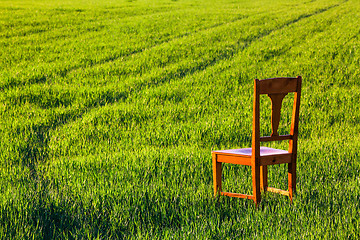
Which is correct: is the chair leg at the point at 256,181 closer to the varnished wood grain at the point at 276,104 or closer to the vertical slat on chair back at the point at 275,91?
the vertical slat on chair back at the point at 275,91

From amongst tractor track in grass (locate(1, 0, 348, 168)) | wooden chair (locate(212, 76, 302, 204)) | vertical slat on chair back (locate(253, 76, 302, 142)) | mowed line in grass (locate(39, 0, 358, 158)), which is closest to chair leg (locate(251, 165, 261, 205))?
wooden chair (locate(212, 76, 302, 204))

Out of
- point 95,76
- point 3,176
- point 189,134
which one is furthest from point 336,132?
point 95,76

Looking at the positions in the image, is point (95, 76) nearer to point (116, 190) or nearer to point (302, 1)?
point (116, 190)

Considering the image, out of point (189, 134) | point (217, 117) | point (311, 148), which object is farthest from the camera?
point (217, 117)

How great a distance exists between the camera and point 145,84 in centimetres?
955

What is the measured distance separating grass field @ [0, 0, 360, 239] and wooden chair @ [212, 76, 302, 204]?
0.21m

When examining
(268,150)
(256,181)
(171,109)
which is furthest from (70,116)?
(256,181)

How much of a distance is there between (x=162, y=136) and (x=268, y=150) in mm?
2451

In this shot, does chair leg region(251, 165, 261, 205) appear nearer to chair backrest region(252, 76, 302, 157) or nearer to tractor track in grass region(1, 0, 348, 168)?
chair backrest region(252, 76, 302, 157)

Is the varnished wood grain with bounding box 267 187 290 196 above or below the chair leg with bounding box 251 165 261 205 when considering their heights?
below

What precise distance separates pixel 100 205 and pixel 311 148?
330 centimetres

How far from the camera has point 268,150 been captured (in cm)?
399

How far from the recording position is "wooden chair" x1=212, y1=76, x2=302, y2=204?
3496mm

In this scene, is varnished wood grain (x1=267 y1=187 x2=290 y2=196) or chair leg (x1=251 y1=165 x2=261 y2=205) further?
varnished wood grain (x1=267 y1=187 x2=290 y2=196)
